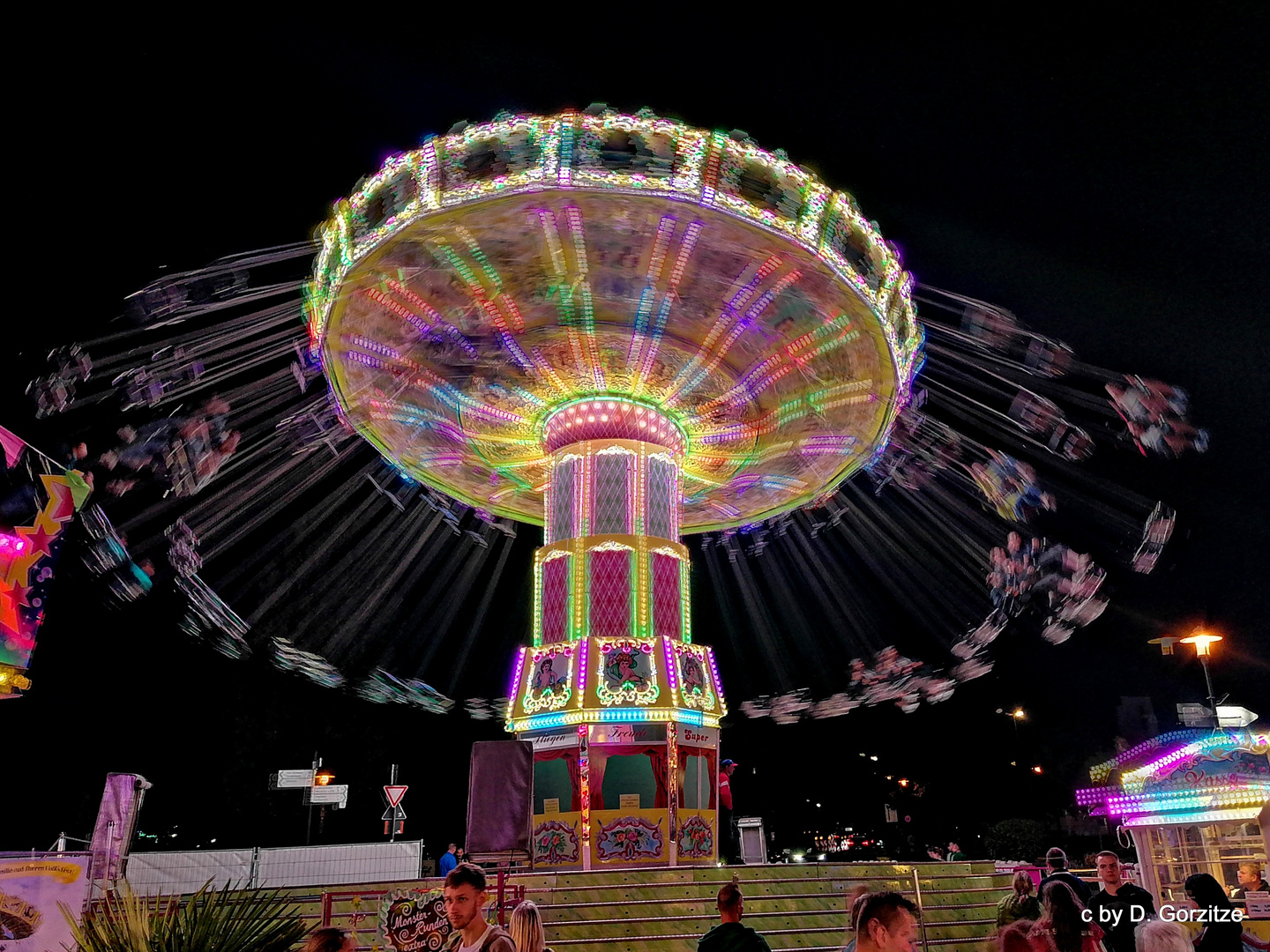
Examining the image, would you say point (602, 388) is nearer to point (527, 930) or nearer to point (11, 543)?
point (11, 543)

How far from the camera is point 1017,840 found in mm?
36906

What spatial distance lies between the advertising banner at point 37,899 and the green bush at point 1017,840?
3428 cm

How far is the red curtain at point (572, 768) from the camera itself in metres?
17.7

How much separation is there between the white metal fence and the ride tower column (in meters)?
2.85

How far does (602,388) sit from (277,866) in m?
11.1

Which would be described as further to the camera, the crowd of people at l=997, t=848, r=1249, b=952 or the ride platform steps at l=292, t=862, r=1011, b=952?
the ride platform steps at l=292, t=862, r=1011, b=952

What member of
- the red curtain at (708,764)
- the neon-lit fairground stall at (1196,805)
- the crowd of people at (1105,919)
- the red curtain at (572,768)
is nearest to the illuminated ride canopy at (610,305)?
the red curtain at (708,764)

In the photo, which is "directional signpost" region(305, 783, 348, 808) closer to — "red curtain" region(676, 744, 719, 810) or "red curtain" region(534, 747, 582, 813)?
"red curtain" region(534, 747, 582, 813)

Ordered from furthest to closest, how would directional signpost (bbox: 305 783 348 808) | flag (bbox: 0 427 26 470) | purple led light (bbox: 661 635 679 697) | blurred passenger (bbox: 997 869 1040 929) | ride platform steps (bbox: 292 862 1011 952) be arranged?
directional signpost (bbox: 305 783 348 808) → purple led light (bbox: 661 635 679 697) → flag (bbox: 0 427 26 470) → ride platform steps (bbox: 292 862 1011 952) → blurred passenger (bbox: 997 869 1040 929)

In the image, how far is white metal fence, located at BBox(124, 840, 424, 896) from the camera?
1622cm

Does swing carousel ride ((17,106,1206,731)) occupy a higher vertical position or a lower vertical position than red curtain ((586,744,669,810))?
higher

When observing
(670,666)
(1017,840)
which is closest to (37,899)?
(670,666)

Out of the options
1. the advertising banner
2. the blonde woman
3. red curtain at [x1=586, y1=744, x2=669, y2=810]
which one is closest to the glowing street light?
red curtain at [x1=586, y1=744, x2=669, y2=810]

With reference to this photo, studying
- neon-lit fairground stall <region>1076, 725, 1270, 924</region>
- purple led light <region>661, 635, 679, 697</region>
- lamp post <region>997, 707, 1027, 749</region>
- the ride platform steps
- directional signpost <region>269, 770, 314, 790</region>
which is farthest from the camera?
lamp post <region>997, 707, 1027, 749</region>
